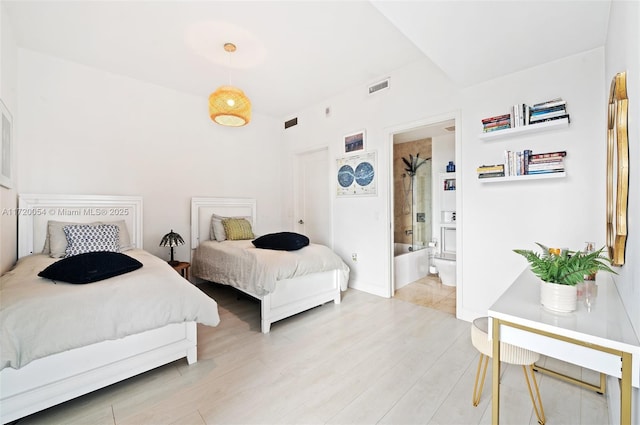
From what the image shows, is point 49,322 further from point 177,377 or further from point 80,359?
point 177,377

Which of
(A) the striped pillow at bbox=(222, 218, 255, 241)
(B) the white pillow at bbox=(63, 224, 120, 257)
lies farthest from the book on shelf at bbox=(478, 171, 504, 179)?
(B) the white pillow at bbox=(63, 224, 120, 257)

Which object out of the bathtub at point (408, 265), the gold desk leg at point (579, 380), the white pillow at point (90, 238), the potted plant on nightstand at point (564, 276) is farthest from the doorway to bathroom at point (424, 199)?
the white pillow at point (90, 238)

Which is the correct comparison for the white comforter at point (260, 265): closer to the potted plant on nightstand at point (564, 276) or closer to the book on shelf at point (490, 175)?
the book on shelf at point (490, 175)

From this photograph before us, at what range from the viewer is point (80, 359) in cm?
152

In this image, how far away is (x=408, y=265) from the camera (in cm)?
394

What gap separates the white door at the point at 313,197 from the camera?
14.1 feet

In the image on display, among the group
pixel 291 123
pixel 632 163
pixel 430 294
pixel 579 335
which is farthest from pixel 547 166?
pixel 291 123

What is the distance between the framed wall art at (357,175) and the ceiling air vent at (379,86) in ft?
2.56

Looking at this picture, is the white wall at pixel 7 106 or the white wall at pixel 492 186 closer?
the white wall at pixel 492 186

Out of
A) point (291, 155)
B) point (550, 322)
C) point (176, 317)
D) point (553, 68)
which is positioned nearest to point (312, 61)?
point (291, 155)

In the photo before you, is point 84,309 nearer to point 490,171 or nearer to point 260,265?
point 260,265

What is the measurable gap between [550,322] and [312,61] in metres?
3.03

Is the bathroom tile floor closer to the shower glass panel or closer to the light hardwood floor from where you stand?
the light hardwood floor

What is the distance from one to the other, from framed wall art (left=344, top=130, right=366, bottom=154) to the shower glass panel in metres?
1.74
